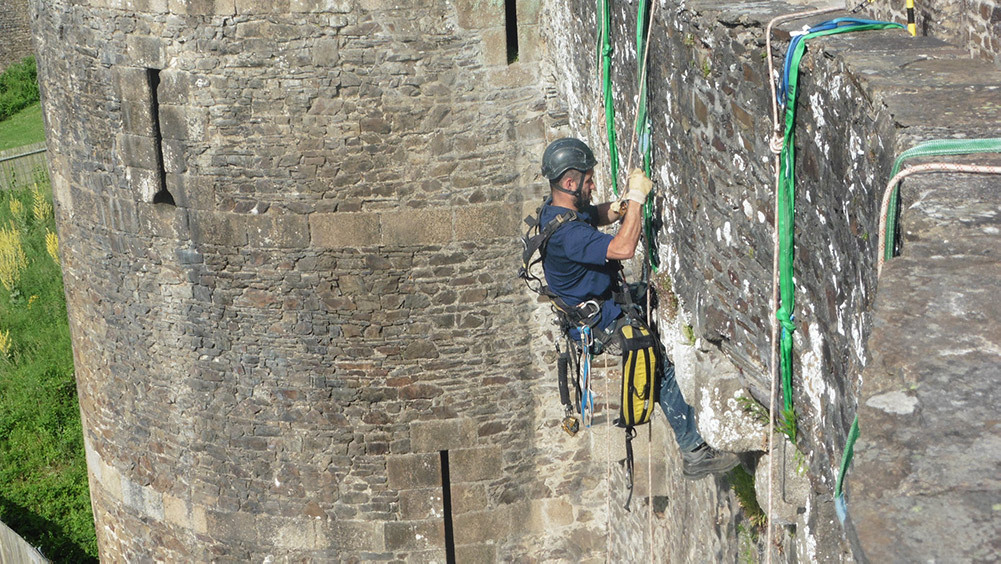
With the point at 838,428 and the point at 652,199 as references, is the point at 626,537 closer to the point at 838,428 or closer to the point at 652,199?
the point at 652,199

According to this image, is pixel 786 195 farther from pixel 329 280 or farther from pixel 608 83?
pixel 329 280

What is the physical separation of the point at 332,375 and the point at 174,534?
1.98 metres

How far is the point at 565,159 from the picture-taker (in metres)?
5.82

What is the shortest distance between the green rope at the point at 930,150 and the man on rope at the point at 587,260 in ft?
8.56

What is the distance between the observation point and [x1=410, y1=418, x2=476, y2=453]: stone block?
807 centimetres

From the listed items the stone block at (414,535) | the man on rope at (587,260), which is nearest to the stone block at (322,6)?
the man on rope at (587,260)

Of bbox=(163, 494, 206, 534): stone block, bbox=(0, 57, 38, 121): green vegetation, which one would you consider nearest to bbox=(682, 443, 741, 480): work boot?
bbox=(163, 494, 206, 534): stone block

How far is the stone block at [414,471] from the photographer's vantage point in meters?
8.12

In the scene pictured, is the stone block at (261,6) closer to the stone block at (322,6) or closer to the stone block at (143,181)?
the stone block at (322,6)

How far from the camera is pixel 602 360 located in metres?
8.05

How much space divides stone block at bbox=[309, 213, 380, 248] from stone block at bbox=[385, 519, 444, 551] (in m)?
2.02

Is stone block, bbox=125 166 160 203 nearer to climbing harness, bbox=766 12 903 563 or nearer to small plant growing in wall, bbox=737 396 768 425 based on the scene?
small plant growing in wall, bbox=737 396 768 425

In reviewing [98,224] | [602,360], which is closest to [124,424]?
[98,224]

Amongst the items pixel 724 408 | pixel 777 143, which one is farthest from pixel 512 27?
pixel 777 143
